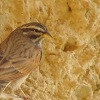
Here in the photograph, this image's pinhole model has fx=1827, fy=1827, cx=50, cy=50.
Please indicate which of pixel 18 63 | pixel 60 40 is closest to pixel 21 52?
pixel 18 63

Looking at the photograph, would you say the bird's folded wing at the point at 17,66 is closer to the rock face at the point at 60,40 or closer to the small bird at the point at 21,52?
the small bird at the point at 21,52

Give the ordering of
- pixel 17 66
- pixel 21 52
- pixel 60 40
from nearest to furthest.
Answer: pixel 17 66, pixel 21 52, pixel 60 40

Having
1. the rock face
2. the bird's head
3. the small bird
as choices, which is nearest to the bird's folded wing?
the small bird

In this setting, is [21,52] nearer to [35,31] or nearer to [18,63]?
[18,63]

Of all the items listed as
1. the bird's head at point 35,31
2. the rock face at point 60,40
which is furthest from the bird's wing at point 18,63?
the rock face at point 60,40

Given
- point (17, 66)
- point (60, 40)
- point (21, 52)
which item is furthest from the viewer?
point (60, 40)
